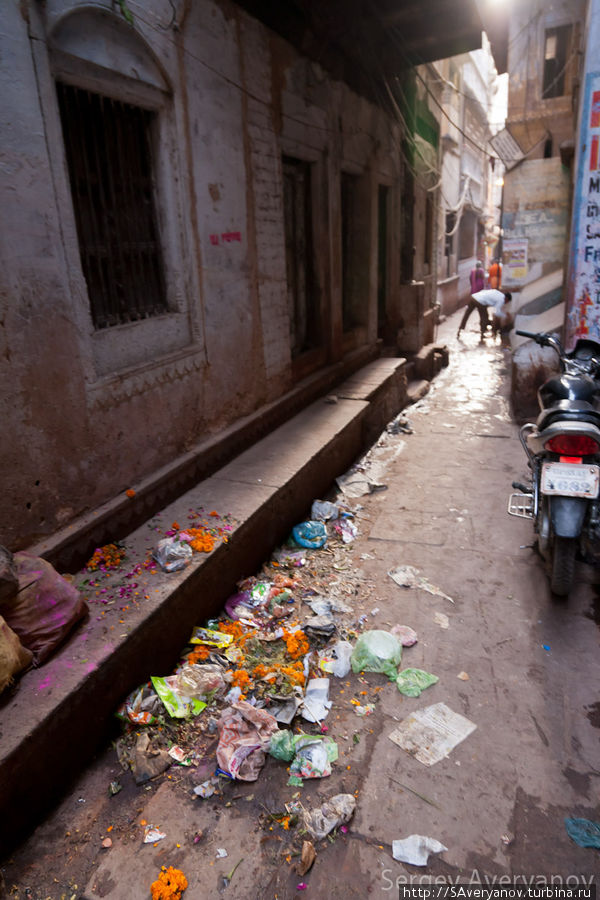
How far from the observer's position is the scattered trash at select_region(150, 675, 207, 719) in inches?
106

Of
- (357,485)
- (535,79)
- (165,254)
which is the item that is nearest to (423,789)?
(357,485)

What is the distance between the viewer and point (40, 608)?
2514mm

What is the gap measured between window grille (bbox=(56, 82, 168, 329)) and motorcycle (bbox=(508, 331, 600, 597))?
9.02ft

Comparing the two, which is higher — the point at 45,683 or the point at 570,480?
the point at 570,480

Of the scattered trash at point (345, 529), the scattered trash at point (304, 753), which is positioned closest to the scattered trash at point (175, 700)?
the scattered trash at point (304, 753)

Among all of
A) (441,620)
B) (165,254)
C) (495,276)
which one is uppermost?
(165,254)

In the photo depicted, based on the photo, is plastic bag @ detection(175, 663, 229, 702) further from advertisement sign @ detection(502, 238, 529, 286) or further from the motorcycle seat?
advertisement sign @ detection(502, 238, 529, 286)

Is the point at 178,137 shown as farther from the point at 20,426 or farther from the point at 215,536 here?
the point at 215,536

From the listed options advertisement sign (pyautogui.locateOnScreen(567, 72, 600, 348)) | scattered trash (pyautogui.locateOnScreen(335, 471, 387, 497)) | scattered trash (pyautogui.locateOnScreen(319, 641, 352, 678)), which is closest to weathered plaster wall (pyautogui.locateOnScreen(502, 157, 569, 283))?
advertisement sign (pyautogui.locateOnScreen(567, 72, 600, 348))

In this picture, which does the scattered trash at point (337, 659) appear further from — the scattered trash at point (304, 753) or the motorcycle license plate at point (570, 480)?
the motorcycle license plate at point (570, 480)

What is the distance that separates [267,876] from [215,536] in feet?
5.86

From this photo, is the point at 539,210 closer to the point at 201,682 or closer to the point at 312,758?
the point at 201,682

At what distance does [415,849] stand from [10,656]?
5.60 ft

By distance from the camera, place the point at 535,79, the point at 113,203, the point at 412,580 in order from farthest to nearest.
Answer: the point at 535,79
the point at 412,580
the point at 113,203
